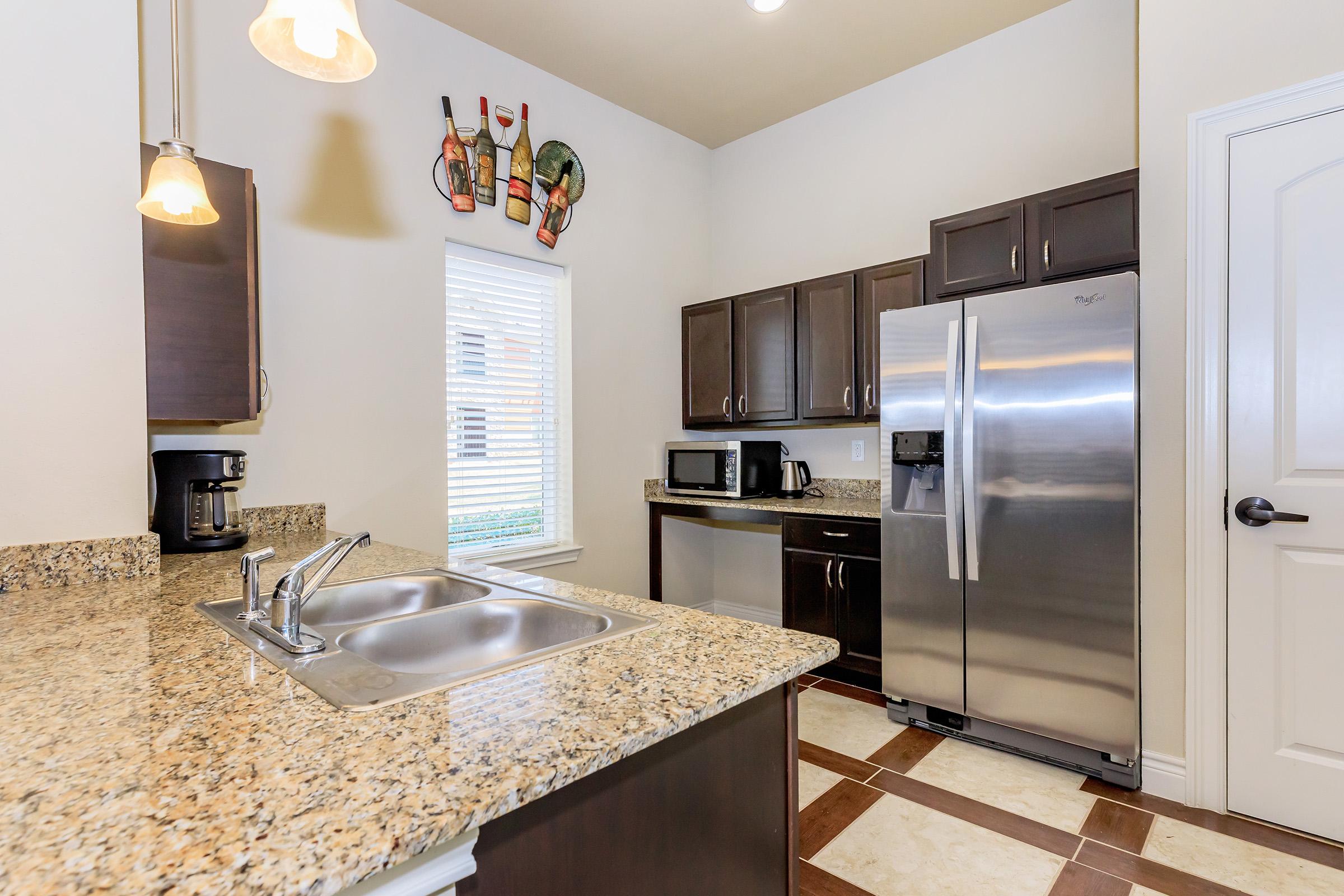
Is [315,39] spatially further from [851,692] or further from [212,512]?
[851,692]

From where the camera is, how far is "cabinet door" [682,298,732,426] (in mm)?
3869

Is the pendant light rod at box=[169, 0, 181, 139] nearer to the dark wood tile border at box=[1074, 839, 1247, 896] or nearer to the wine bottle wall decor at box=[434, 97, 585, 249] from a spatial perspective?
the wine bottle wall decor at box=[434, 97, 585, 249]

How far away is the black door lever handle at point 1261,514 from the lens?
1867 mm

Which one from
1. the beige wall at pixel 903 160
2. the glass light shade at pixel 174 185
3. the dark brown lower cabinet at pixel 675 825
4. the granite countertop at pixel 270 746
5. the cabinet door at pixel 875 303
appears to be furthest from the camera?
the cabinet door at pixel 875 303

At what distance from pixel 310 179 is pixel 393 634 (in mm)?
2105

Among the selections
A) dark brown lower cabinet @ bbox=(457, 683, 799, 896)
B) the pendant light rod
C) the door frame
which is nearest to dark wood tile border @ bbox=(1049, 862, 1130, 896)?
the door frame

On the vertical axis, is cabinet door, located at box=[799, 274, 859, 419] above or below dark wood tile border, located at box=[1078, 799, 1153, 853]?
above

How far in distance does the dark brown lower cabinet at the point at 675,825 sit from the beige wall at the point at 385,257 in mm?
2166

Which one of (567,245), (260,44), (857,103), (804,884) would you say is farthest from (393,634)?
(857,103)

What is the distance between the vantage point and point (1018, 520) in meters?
2.31

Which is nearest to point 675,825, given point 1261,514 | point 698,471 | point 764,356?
point 1261,514

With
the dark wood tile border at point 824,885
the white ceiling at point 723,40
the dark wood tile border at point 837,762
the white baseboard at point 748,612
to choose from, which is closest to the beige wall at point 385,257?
the white ceiling at point 723,40

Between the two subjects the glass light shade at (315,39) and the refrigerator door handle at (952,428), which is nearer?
the glass light shade at (315,39)

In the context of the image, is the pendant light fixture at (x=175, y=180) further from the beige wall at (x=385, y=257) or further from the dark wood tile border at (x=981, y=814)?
the dark wood tile border at (x=981, y=814)
